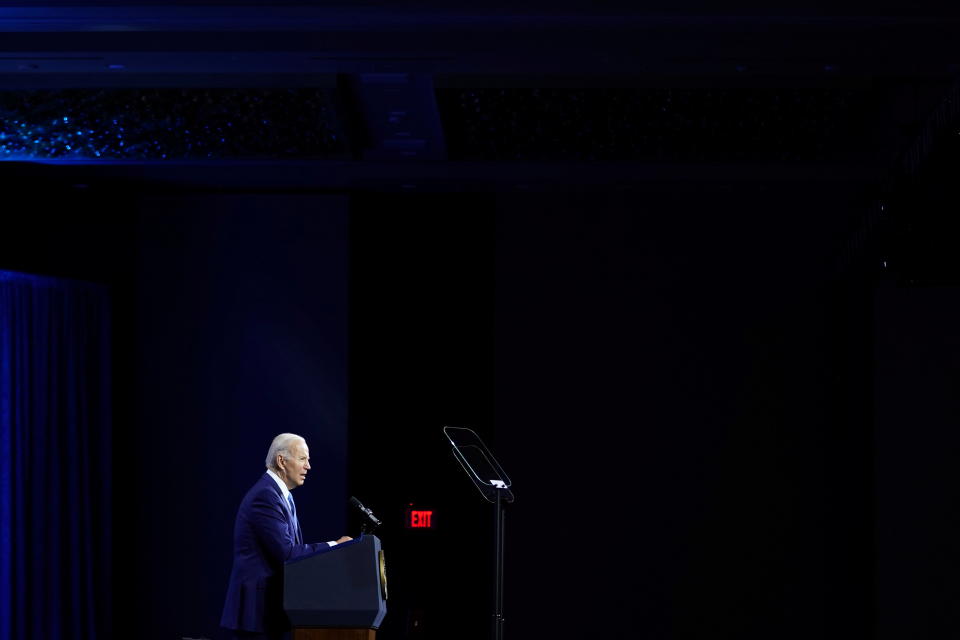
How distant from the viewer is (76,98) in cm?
449

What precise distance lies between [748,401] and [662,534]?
96cm

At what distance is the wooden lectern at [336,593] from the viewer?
146 inches

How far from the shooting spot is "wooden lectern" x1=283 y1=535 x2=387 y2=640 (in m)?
3.71

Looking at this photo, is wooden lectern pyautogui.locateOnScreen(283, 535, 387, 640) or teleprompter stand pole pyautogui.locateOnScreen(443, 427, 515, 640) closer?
wooden lectern pyautogui.locateOnScreen(283, 535, 387, 640)

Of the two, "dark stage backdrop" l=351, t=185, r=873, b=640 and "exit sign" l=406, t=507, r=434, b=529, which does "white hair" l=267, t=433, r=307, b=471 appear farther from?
"exit sign" l=406, t=507, r=434, b=529

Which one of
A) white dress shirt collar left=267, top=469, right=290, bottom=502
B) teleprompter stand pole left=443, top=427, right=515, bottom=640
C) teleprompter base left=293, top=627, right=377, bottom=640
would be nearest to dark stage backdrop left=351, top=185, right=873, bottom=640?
white dress shirt collar left=267, top=469, right=290, bottom=502

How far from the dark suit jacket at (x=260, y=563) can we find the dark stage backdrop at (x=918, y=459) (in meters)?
3.57

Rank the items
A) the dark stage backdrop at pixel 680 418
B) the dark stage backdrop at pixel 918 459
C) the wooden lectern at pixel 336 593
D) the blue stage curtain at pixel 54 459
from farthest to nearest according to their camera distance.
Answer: the dark stage backdrop at pixel 680 418, the dark stage backdrop at pixel 918 459, the blue stage curtain at pixel 54 459, the wooden lectern at pixel 336 593

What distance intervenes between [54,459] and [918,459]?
4.93 meters

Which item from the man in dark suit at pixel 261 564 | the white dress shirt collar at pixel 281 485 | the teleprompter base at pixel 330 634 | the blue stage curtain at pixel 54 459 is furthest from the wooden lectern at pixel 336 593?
the blue stage curtain at pixel 54 459

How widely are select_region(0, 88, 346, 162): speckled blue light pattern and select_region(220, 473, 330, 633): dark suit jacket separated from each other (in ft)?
5.76

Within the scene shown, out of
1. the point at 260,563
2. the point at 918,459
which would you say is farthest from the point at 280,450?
the point at 918,459

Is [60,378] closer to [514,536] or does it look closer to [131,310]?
[131,310]

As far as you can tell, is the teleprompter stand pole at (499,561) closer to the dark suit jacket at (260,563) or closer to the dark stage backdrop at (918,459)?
the dark suit jacket at (260,563)
